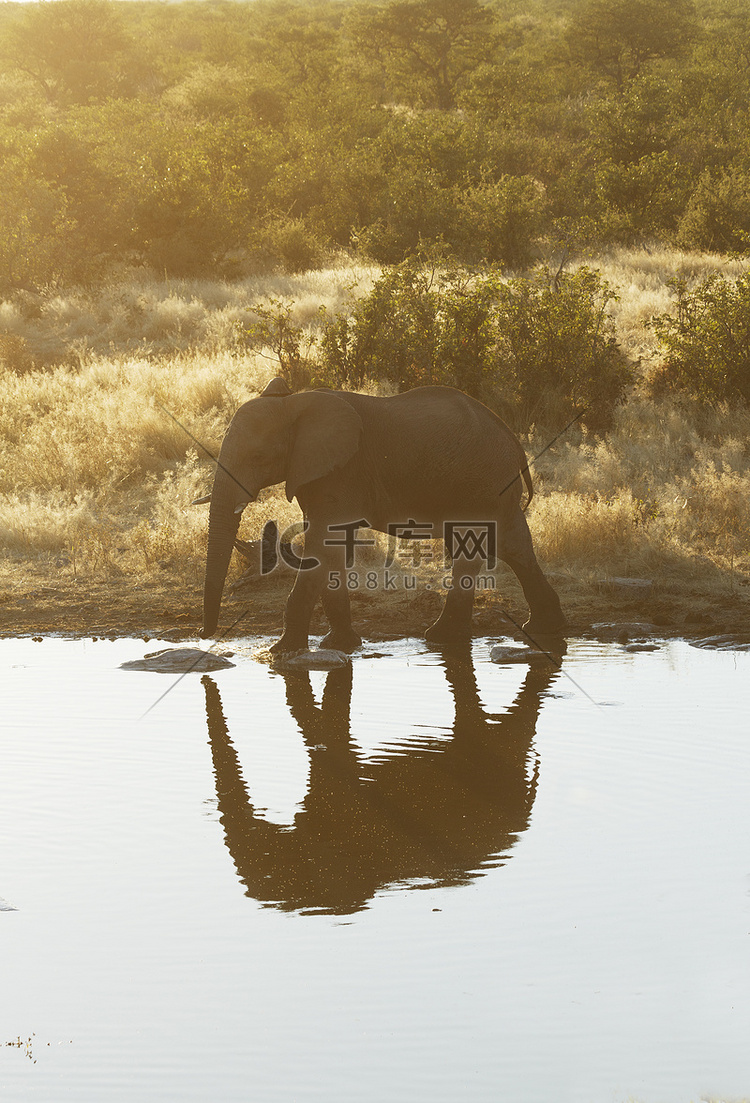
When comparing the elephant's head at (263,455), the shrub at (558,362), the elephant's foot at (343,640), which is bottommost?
the elephant's foot at (343,640)

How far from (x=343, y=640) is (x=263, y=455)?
59.2 inches

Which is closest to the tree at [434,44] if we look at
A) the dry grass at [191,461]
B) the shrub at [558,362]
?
the dry grass at [191,461]

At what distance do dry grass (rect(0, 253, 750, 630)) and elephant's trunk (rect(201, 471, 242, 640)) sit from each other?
8.25 ft

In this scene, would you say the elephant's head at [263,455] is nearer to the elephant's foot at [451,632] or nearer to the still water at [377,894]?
the still water at [377,894]

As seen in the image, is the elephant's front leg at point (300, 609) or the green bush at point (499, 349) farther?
the green bush at point (499, 349)

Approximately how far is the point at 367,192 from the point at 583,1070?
27683mm

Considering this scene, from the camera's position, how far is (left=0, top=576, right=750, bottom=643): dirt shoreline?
31.2 ft

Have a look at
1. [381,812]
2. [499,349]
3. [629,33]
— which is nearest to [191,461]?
[499,349]

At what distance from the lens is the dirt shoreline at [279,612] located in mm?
9508

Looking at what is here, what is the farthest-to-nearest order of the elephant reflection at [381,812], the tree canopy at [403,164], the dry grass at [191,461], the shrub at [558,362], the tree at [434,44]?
the tree at [434,44] < the tree canopy at [403,164] < the shrub at [558,362] < the dry grass at [191,461] < the elephant reflection at [381,812]

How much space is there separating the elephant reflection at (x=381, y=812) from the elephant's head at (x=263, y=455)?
1319mm

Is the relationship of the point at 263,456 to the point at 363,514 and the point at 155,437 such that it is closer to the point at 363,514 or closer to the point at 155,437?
the point at 363,514

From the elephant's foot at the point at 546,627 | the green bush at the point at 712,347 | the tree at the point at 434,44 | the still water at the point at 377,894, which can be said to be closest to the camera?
the still water at the point at 377,894

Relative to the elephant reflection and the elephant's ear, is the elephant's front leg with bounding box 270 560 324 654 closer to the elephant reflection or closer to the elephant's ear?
the elephant's ear
